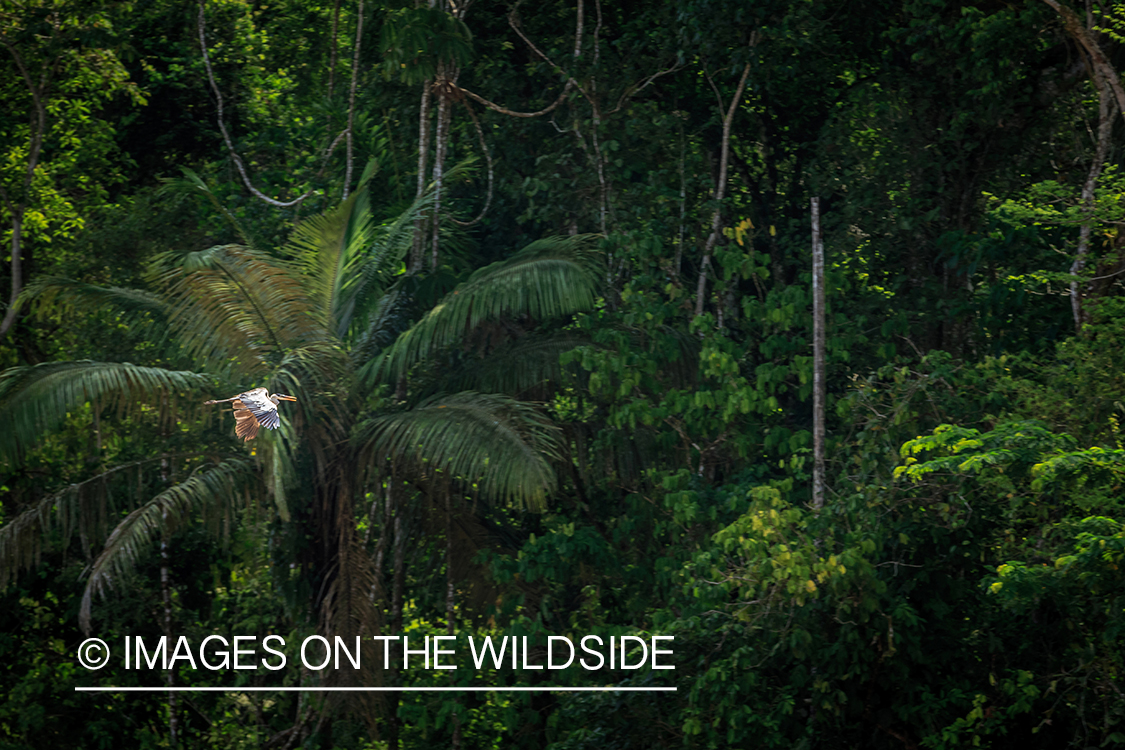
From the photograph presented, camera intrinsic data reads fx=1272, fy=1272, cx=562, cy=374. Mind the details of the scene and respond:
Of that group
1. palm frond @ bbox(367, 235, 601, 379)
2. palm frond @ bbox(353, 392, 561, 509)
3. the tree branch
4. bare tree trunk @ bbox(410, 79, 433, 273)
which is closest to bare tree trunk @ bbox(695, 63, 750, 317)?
palm frond @ bbox(367, 235, 601, 379)

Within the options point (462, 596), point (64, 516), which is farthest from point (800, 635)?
point (64, 516)

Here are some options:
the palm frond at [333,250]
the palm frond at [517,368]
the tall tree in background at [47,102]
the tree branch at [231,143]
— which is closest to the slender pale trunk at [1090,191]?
the palm frond at [517,368]

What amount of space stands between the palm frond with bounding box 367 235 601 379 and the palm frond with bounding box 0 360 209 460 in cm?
140

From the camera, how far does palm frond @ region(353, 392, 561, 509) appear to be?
7.82m

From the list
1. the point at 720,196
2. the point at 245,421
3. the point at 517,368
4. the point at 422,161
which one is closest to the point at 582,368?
the point at 517,368

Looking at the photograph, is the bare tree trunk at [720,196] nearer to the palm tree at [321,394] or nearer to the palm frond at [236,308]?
the palm tree at [321,394]

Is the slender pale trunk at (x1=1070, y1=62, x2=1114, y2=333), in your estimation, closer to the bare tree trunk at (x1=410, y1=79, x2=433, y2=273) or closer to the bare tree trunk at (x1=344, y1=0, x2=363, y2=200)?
the bare tree trunk at (x1=410, y1=79, x2=433, y2=273)

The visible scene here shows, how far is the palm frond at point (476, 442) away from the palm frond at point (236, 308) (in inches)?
33.8

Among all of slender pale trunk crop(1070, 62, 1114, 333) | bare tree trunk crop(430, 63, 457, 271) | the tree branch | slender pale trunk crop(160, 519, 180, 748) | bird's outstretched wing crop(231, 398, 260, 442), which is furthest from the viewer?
the tree branch

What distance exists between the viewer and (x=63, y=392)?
7.92 m

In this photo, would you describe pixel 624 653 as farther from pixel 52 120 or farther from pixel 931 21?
pixel 52 120

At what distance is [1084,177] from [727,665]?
4.72 meters

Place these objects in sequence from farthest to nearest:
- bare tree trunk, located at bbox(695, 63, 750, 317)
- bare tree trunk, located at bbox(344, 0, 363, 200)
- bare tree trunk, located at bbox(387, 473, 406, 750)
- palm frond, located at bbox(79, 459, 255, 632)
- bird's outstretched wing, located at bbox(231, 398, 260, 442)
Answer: bare tree trunk, located at bbox(344, 0, 363, 200) → bare tree trunk, located at bbox(695, 63, 750, 317) → bare tree trunk, located at bbox(387, 473, 406, 750) → palm frond, located at bbox(79, 459, 255, 632) → bird's outstretched wing, located at bbox(231, 398, 260, 442)

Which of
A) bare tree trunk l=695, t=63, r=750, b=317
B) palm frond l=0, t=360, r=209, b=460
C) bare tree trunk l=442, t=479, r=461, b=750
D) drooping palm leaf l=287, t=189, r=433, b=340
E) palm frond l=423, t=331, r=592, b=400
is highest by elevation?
bare tree trunk l=695, t=63, r=750, b=317
